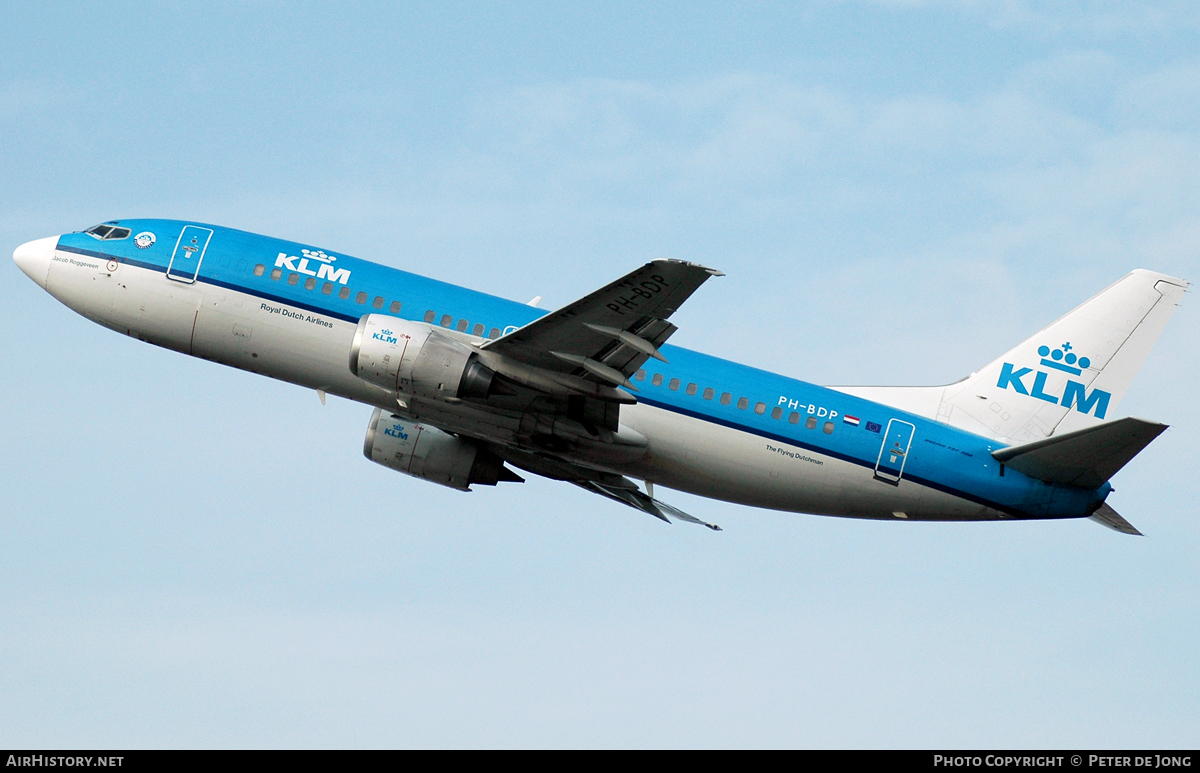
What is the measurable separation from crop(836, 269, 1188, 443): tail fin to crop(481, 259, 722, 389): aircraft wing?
8.07 m

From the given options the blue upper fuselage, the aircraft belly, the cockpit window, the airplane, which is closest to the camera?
the airplane

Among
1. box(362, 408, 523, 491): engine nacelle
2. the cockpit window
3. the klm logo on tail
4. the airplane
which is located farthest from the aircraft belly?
the cockpit window

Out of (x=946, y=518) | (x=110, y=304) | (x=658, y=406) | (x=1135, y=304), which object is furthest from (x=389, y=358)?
(x=1135, y=304)

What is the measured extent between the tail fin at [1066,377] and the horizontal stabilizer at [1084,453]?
210 cm

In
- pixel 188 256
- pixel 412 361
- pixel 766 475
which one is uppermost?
pixel 188 256

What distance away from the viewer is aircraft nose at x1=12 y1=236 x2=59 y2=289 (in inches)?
1427

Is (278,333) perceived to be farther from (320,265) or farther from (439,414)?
(439,414)

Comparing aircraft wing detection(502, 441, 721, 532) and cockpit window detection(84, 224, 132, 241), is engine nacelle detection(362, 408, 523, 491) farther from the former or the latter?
cockpit window detection(84, 224, 132, 241)

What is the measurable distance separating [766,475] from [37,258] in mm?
21480

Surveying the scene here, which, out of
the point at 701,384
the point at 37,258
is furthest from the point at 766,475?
the point at 37,258

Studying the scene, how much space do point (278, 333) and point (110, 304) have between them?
5.16 m

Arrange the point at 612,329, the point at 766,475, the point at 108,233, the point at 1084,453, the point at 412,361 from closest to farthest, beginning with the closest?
1. the point at 612,329
2. the point at 412,361
3. the point at 1084,453
4. the point at 766,475
5. the point at 108,233

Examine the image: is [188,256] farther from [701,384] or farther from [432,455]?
[701,384]

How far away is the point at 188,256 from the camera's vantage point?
114ft
